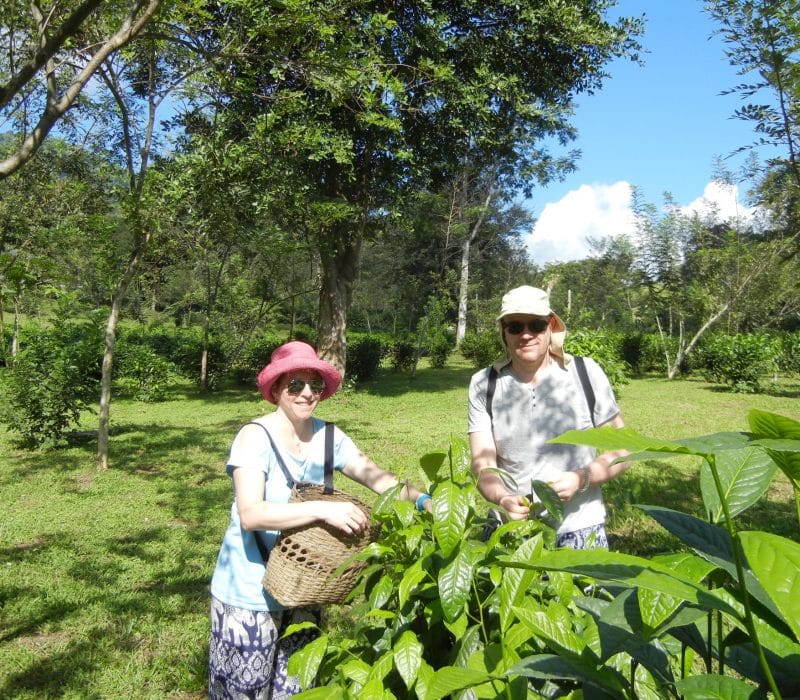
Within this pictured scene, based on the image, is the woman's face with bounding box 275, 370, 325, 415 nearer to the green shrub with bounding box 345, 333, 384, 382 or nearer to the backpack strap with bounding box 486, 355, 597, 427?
the backpack strap with bounding box 486, 355, 597, 427

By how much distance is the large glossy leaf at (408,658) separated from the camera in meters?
0.95

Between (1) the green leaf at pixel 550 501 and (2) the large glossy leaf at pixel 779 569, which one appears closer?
(2) the large glossy leaf at pixel 779 569

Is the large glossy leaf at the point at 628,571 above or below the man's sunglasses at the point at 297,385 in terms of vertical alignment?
below

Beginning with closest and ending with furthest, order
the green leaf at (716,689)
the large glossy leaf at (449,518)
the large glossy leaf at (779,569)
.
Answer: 1. the large glossy leaf at (779,569)
2. the green leaf at (716,689)
3. the large glossy leaf at (449,518)

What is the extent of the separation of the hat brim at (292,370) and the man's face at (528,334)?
2.31ft

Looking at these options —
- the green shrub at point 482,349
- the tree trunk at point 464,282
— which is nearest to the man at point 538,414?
the green shrub at point 482,349

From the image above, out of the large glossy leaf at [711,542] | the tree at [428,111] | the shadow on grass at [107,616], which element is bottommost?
the shadow on grass at [107,616]

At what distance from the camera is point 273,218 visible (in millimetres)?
13062

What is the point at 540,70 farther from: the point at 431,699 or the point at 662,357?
the point at 431,699

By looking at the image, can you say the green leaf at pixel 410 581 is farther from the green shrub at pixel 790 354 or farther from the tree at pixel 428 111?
the green shrub at pixel 790 354

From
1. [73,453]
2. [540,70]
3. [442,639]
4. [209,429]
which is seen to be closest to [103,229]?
[73,453]

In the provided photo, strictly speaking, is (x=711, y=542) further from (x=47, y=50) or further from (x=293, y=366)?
(x=47, y=50)

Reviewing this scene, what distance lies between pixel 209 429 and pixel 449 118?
7.28 metres

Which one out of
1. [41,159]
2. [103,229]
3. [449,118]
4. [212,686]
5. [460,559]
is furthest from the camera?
[449,118]
